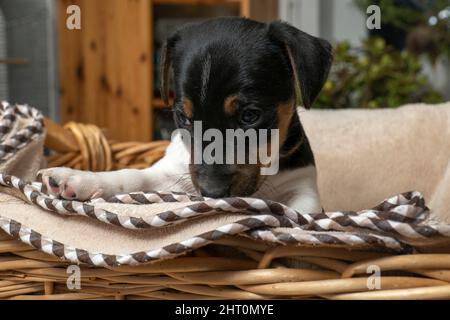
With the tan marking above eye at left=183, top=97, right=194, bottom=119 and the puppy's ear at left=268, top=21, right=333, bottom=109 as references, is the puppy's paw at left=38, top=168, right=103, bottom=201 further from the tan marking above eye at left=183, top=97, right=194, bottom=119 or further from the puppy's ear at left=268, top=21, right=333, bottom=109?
the puppy's ear at left=268, top=21, right=333, bottom=109

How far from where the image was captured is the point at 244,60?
3.74 ft

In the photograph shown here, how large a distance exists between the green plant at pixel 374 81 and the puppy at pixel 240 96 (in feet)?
5.00

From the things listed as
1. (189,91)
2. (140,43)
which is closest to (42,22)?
(140,43)

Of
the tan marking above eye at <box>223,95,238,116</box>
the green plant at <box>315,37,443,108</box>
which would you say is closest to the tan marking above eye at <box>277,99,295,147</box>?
the tan marking above eye at <box>223,95,238,116</box>

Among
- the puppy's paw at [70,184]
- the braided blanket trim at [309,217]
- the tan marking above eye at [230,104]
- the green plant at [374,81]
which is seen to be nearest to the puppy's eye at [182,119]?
the tan marking above eye at [230,104]

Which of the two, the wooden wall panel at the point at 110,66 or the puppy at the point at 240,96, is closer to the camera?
the puppy at the point at 240,96

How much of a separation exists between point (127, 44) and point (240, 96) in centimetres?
225

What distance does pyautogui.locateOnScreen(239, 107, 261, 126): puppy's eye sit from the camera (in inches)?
44.6

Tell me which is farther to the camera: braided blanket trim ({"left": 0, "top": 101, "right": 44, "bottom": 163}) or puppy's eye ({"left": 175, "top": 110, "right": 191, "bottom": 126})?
braided blanket trim ({"left": 0, "top": 101, "right": 44, "bottom": 163})

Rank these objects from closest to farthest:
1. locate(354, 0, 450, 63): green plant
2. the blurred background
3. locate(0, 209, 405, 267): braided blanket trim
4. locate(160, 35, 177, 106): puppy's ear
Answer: locate(0, 209, 405, 267): braided blanket trim, locate(160, 35, 177, 106): puppy's ear, locate(354, 0, 450, 63): green plant, the blurred background

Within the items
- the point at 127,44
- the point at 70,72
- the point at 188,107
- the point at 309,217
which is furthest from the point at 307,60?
the point at 70,72

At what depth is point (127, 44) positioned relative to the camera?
10.6ft

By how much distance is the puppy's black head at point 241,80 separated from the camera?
1.11 meters

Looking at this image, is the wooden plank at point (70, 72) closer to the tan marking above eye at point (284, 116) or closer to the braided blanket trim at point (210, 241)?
the tan marking above eye at point (284, 116)
